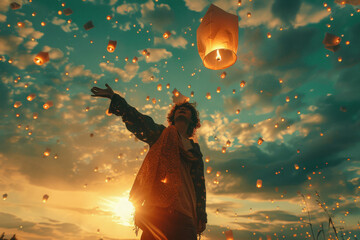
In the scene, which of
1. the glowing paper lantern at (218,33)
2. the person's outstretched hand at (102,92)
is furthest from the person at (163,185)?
the glowing paper lantern at (218,33)

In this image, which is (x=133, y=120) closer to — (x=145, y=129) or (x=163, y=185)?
(x=145, y=129)

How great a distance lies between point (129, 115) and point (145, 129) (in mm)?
288

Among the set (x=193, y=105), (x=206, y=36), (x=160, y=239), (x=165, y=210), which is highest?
(x=193, y=105)

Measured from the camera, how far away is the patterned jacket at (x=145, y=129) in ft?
8.77

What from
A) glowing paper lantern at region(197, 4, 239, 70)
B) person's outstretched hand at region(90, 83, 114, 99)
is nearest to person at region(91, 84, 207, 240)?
person's outstretched hand at region(90, 83, 114, 99)

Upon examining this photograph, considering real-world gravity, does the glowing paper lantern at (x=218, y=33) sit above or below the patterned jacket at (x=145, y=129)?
above

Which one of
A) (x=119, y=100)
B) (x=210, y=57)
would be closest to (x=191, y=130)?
(x=210, y=57)

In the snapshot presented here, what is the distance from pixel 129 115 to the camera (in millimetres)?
2686

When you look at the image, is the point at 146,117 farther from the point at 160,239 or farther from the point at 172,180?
the point at 160,239

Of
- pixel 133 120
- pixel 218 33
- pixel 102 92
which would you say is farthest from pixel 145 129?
pixel 218 33

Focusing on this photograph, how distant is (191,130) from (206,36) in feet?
6.86

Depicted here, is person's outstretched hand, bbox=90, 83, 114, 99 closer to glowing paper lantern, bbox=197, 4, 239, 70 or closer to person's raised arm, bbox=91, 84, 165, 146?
person's raised arm, bbox=91, 84, 165, 146

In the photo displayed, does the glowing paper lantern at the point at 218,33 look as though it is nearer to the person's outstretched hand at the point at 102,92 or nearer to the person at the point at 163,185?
the person at the point at 163,185

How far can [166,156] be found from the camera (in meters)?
2.52
